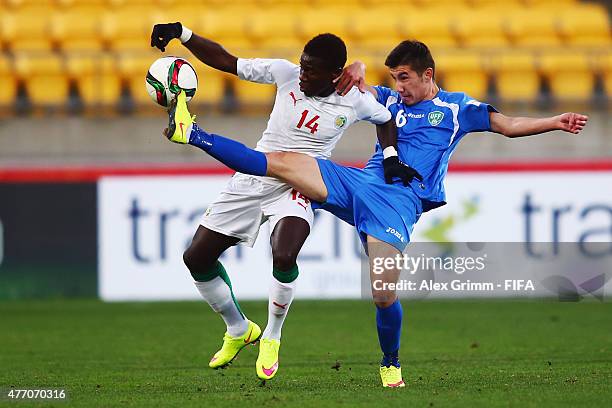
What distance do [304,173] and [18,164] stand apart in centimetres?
748

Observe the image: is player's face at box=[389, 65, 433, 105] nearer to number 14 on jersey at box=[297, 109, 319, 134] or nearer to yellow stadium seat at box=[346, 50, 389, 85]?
number 14 on jersey at box=[297, 109, 319, 134]

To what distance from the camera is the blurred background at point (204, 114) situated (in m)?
12.3

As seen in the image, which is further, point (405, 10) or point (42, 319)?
point (405, 10)

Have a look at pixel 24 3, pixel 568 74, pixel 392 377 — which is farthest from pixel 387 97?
pixel 24 3

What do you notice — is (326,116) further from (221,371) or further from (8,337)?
(8,337)

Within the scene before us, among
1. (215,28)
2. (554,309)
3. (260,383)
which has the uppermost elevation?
(215,28)

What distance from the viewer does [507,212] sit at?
12.2 m

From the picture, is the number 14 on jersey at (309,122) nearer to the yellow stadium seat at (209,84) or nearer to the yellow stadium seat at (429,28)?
the yellow stadium seat at (209,84)

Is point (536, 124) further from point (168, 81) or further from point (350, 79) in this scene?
point (168, 81)

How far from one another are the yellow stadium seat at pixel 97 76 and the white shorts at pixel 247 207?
699 cm

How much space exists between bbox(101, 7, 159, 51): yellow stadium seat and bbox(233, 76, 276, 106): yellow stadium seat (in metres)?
1.41

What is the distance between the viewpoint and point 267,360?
6516mm

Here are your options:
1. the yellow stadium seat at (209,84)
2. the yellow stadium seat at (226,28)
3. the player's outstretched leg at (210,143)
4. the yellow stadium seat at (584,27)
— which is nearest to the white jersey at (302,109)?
the player's outstretched leg at (210,143)

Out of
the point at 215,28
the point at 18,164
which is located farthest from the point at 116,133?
the point at 215,28
